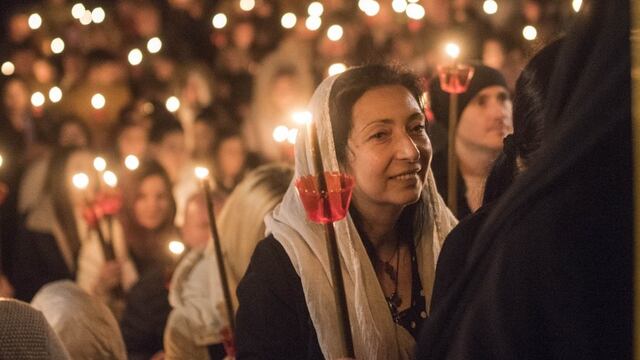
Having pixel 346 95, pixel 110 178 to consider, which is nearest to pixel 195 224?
pixel 110 178

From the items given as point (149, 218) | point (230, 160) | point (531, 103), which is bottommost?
point (149, 218)

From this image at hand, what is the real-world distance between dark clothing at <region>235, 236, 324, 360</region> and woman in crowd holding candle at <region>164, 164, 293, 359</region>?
1264 mm

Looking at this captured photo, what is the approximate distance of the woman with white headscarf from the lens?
9.36 feet

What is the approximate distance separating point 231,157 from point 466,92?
286 centimetres

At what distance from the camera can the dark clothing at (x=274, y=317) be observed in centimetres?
285

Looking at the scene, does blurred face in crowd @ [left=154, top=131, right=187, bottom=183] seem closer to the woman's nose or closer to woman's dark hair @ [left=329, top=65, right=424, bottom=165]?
woman's dark hair @ [left=329, top=65, right=424, bottom=165]

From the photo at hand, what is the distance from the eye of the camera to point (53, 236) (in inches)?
271

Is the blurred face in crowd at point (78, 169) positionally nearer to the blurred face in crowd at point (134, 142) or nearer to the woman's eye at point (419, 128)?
the blurred face in crowd at point (134, 142)

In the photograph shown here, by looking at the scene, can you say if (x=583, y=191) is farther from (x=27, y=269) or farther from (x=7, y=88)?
(x=7, y=88)

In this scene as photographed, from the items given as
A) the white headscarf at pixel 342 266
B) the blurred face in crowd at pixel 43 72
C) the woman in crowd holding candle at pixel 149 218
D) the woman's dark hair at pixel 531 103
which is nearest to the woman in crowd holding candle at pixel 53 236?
the woman in crowd holding candle at pixel 149 218

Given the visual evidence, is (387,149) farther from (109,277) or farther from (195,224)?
(195,224)

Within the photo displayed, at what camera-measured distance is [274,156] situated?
796cm

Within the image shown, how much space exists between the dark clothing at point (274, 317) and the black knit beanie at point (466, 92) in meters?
1.97

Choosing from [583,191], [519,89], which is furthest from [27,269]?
[583,191]
